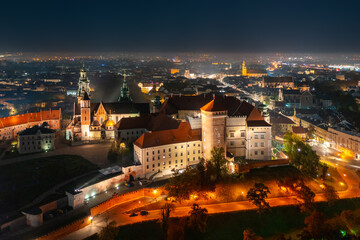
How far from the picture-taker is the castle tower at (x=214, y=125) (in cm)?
5028

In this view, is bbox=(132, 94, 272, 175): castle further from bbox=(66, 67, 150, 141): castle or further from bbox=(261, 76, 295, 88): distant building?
bbox=(261, 76, 295, 88): distant building

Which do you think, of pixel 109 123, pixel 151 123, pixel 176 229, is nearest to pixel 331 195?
pixel 176 229

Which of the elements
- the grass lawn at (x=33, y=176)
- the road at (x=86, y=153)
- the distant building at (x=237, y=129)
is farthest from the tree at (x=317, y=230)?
the grass lawn at (x=33, y=176)

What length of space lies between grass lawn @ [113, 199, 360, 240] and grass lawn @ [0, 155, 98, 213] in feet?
55.7

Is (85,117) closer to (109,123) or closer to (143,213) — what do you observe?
(109,123)

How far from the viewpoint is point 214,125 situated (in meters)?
50.4

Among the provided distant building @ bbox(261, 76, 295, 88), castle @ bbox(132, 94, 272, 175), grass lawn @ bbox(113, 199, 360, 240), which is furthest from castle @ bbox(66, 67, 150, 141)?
distant building @ bbox(261, 76, 295, 88)

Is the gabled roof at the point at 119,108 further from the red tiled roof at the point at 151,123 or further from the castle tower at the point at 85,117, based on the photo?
the red tiled roof at the point at 151,123

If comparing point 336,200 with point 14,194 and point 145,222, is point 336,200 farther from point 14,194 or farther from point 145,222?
point 14,194

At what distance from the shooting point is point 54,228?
37125 millimetres

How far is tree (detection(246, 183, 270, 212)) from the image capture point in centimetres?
4042

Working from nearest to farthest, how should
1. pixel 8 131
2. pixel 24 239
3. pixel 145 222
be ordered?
pixel 24 239 → pixel 145 222 → pixel 8 131

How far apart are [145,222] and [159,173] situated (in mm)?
12338

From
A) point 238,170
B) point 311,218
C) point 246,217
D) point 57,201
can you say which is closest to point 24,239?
point 57,201
